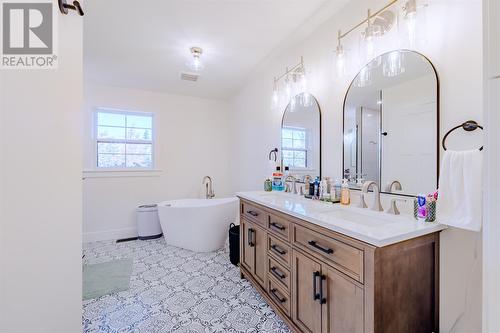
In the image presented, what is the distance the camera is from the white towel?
997 millimetres

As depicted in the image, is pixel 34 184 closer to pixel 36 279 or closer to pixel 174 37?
pixel 36 279

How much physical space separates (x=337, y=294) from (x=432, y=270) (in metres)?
0.54

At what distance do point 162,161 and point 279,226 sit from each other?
3009 mm

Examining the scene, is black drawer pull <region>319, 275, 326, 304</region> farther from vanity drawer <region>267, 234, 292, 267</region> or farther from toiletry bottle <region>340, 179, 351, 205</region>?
toiletry bottle <region>340, 179, 351, 205</region>

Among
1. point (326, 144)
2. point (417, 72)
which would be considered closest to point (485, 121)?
point (417, 72)

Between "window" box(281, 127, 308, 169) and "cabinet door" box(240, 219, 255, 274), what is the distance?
0.83 metres

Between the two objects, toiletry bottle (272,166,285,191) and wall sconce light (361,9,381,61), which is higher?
wall sconce light (361,9,381,61)

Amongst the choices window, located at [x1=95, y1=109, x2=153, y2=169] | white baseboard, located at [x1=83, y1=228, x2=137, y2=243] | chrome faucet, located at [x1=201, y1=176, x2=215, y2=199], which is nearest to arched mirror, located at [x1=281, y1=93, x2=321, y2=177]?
chrome faucet, located at [x1=201, y1=176, x2=215, y2=199]

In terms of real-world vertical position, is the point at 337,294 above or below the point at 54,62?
below

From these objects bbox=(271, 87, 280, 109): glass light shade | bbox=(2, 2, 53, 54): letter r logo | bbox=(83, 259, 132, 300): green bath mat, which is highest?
bbox=(271, 87, 280, 109): glass light shade

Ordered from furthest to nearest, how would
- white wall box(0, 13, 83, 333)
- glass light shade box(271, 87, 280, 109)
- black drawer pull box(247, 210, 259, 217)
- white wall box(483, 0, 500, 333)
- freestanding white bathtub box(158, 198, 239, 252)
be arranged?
freestanding white bathtub box(158, 198, 239, 252) → glass light shade box(271, 87, 280, 109) → black drawer pull box(247, 210, 259, 217) → white wall box(0, 13, 83, 333) → white wall box(483, 0, 500, 333)

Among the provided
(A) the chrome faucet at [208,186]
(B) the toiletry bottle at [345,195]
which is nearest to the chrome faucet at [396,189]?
(B) the toiletry bottle at [345,195]

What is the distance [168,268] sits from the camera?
2.58 metres

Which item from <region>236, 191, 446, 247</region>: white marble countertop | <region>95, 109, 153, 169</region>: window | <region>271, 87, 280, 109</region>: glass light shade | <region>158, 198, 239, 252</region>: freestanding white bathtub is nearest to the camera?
<region>236, 191, 446, 247</region>: white marble countertop
